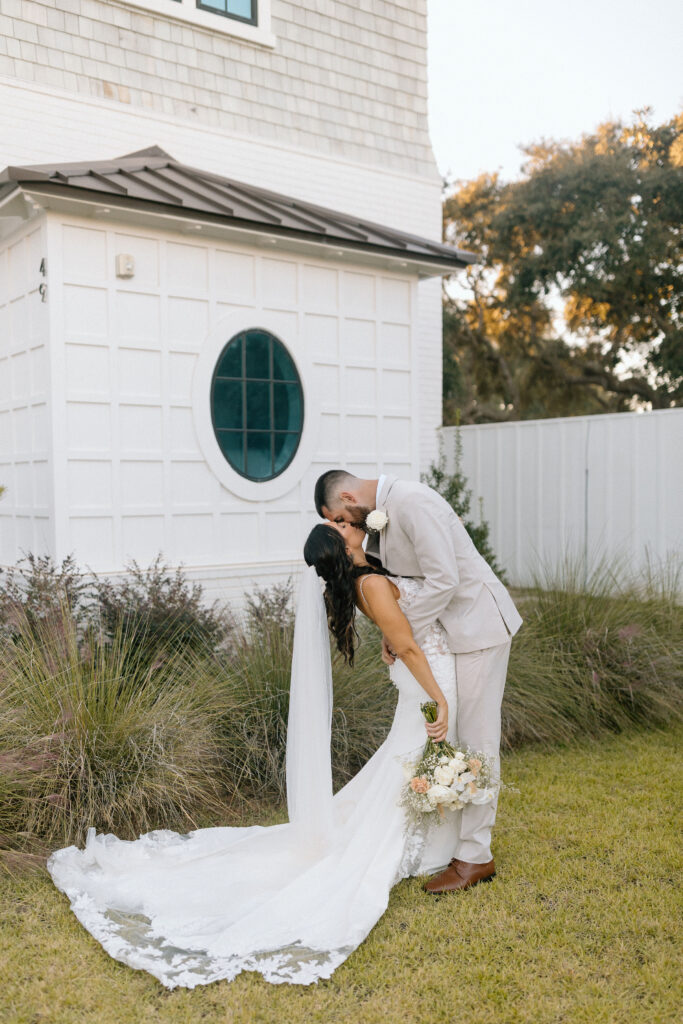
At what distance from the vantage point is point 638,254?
67.8ft

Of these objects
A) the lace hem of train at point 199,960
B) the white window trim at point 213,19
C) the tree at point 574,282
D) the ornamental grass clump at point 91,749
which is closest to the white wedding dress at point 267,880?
the lace hem of train at point 199,960

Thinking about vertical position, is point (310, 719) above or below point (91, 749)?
above

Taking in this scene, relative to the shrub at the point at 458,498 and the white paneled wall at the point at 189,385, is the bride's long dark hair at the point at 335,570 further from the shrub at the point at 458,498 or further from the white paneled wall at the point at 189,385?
the shrub at the point at 458,498

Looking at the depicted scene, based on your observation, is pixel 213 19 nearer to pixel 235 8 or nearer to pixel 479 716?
pixel 235 8

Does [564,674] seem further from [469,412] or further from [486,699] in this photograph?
[469,412]

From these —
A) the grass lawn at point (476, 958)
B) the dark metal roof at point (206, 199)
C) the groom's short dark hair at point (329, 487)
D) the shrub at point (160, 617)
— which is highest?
the dark metal roof at point (206, 199)

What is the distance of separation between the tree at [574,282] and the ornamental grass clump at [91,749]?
17.8m

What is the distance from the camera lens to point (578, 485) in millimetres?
11438

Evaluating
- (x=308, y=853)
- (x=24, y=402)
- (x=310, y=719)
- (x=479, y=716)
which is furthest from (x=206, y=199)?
(x=308, y=853)

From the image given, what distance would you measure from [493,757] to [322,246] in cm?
521

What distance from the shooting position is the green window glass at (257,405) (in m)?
7.64

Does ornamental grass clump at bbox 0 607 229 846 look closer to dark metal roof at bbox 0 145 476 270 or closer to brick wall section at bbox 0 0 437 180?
dark metal roof at bbox 0 145 476 270

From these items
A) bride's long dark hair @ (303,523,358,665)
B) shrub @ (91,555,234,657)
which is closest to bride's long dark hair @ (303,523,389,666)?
bride's long dark hair @ (303,523,358,665)

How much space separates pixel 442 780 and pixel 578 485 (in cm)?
820
